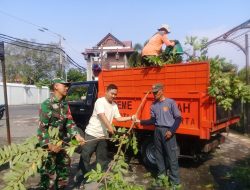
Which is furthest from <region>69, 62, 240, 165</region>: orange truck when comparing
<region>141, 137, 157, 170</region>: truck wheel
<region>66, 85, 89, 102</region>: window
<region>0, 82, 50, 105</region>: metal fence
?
<region>0, 82, 50, 105</region>: metal fence

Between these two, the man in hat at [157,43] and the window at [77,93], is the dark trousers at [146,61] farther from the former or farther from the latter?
the window at [77,93]

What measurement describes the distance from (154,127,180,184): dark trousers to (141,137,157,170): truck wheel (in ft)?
2.64

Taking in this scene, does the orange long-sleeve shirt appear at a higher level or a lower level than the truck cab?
higher

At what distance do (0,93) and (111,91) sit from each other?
1353 inches

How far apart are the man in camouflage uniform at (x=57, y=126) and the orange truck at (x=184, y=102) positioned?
2.25 metres

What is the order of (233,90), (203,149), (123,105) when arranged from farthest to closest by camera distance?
(123,105) < (203,149) < (233,90)

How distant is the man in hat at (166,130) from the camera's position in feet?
18.5

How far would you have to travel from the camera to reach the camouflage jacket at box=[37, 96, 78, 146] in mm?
4609

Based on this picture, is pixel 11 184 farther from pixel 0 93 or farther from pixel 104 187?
pixel 0 93

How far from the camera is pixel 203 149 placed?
21.4 feet

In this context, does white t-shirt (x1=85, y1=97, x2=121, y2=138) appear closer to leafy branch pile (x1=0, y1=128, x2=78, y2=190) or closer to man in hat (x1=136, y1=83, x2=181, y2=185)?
man in hat (x1=136, y1=83, x2=181, y2=185)

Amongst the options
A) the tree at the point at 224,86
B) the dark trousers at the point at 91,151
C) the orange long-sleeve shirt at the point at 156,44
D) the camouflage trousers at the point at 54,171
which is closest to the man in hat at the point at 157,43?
the orange long-sleeve shirt at the point at 156,44

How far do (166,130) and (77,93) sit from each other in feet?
11.9

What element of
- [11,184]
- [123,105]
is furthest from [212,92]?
[11,184]
